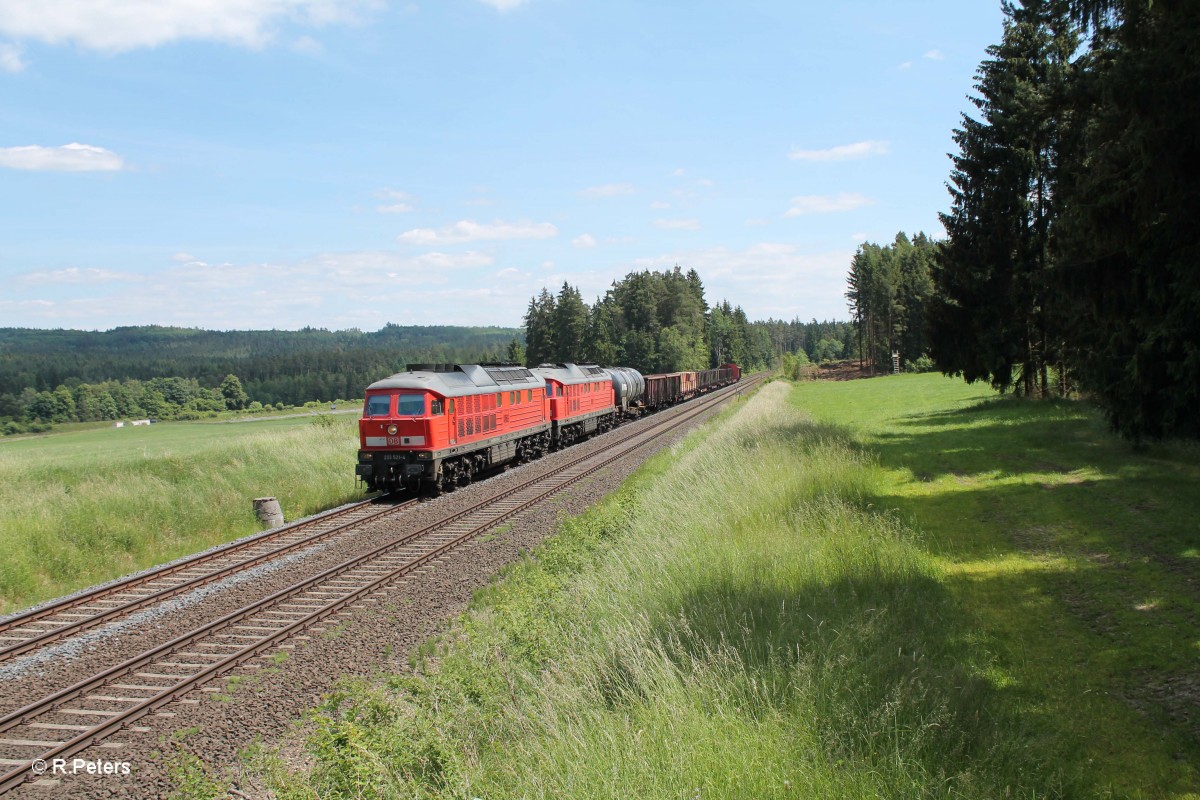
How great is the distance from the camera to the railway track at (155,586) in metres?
10.2

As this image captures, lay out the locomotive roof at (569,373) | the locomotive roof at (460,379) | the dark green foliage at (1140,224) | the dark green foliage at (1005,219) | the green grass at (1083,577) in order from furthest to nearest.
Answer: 1. the locomotive roof at (569,373)
2. the dark green foliage at (1005,219)
3. the locomotive roof at (460,379)
4. the dark green foliage at (1140,224)
5. the green grass at (1083,577)

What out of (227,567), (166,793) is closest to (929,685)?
(166,793)

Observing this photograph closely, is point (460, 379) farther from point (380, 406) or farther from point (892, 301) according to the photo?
Result: point (892, 301)

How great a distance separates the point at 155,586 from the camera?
12.4m

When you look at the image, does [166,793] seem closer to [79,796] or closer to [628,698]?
[79,796]

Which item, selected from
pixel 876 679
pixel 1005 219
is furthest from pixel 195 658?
pixel 1005 219

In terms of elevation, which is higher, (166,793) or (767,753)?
(767,753)

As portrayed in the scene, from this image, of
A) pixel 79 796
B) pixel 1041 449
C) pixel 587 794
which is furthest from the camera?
pixel 1041 449

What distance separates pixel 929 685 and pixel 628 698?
7.23ft

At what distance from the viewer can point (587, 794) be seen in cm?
416

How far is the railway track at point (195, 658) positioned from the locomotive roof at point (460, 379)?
17.4 ft

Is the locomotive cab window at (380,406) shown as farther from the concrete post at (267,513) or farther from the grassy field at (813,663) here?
the grassy field at (813,663)

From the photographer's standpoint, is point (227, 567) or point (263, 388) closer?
point (227, 567)

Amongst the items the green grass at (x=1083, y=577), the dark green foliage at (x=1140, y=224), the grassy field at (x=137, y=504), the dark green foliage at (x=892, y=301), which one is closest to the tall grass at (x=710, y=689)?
the green grass at (x=1083, y=577)
